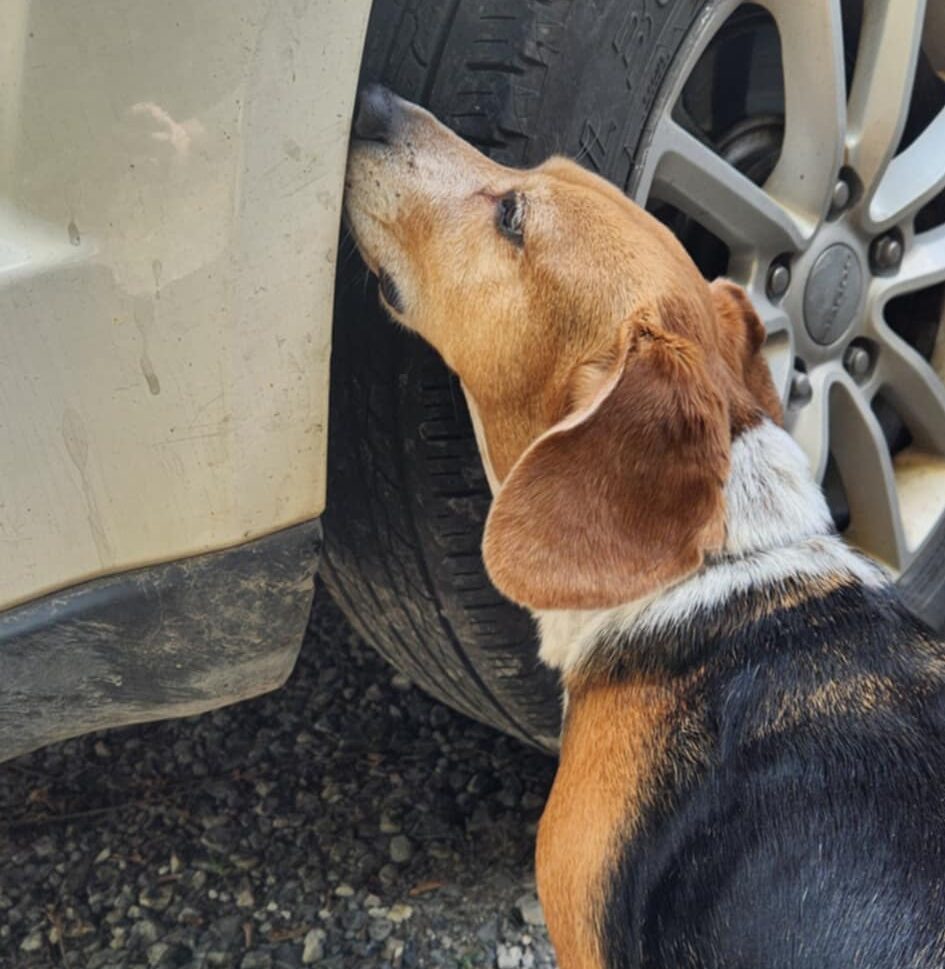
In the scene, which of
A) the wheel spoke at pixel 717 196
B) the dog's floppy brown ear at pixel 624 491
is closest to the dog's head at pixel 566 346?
the dog's floppy brown ear at pixel 624 491

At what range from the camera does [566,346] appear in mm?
1841

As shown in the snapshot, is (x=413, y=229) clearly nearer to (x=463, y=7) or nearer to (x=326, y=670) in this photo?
(x=463, y=7)

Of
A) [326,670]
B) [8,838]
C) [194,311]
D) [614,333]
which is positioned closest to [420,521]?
[614,333]

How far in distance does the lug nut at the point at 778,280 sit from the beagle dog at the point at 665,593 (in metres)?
0.33

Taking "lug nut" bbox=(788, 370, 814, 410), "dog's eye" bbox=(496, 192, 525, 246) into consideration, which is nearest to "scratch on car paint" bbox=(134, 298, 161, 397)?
"dog's eye" bbox=(496, 192, 525, 246)

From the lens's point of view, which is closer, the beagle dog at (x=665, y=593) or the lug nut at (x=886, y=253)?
the beagle dog at (x=665, y=593)

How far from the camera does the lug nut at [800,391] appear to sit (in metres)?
2.44

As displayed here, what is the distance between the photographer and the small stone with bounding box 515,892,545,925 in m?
2.42

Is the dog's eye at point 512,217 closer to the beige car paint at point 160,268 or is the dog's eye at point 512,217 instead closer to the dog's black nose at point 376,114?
the dog's black nose at point 376,114

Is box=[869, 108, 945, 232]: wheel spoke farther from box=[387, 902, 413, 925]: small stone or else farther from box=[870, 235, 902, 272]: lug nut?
box=[387, 902, 413, 925]: small stone

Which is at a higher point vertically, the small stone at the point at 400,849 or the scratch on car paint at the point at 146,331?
the scratch on car paint at the point at 146,331

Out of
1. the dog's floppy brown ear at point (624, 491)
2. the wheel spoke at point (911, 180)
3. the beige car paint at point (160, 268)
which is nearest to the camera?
the beige car paint at point (160, 268)

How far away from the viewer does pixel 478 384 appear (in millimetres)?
1908

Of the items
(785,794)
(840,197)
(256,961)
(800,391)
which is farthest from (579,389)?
(256,961)
